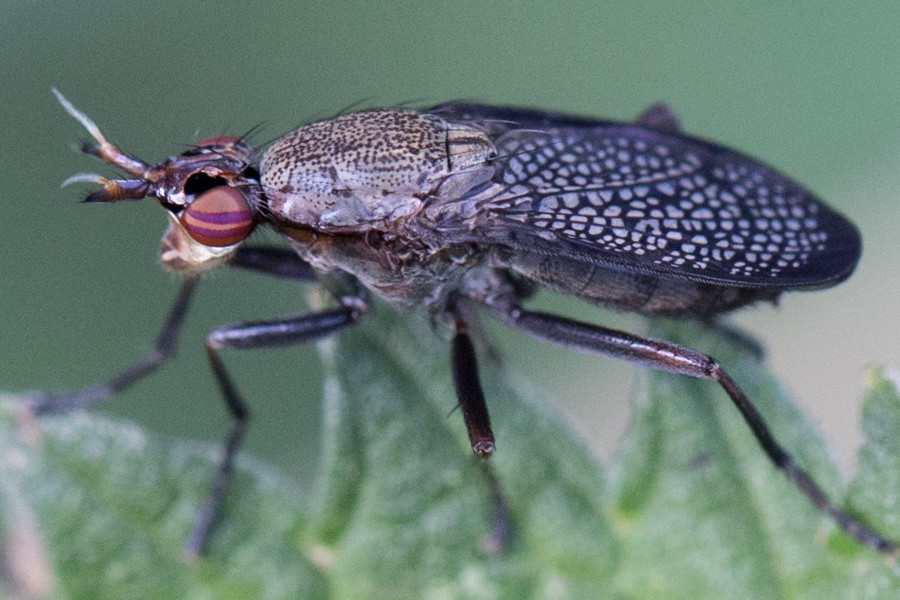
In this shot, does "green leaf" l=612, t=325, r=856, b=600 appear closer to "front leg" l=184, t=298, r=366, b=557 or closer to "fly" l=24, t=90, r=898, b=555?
"fly" l=24, t=90, r=898, b=555

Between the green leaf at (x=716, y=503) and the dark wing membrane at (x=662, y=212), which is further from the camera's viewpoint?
the dark wing membrane at (x=662, y=212)

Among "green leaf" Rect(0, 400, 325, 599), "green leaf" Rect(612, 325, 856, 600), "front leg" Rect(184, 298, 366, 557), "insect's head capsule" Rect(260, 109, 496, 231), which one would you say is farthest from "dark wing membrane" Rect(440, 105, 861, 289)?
"green leaf" Rect(0, 400, 325, 599)

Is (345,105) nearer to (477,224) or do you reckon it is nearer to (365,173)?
(365,173)

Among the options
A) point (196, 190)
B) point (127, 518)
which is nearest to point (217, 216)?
point (196, 190)

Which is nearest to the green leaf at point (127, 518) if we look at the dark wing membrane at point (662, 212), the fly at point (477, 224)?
the fly at point (477, 224)

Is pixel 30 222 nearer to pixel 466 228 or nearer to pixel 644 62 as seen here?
pixel 466 228

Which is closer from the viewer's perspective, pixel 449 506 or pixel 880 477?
pixel 880 477

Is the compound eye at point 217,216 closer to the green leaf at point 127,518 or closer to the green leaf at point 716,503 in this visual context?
the green leaf at point 127,518
